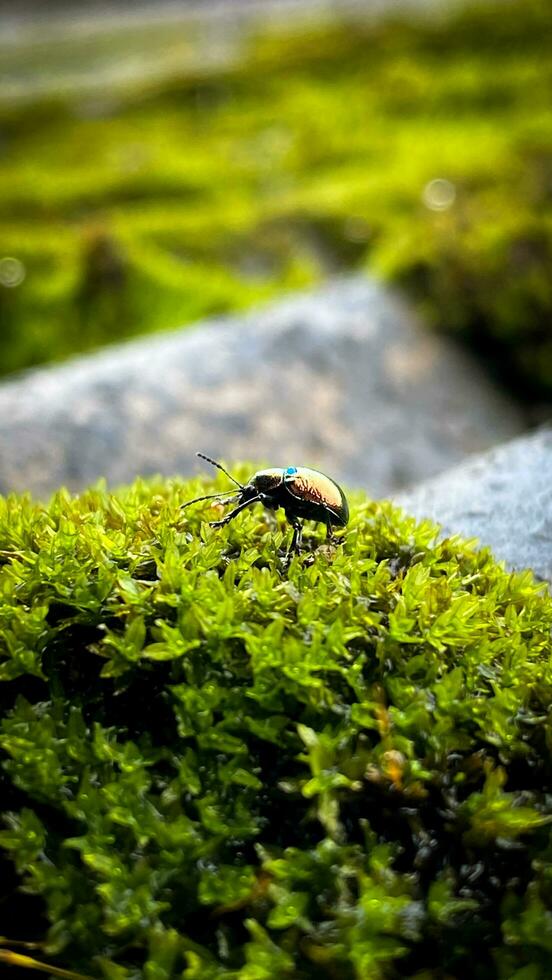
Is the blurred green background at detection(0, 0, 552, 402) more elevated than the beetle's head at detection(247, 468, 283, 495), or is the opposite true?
the blurred green background at detection(0, 0, 552, 402)

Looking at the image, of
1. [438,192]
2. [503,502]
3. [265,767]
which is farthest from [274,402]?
[438,192]

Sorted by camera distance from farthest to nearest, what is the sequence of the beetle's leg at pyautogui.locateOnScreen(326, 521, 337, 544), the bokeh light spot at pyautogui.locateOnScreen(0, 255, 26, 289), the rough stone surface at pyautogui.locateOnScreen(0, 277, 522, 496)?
the bokeh light spot at pyautogui.locateOnScreen(0, 255, 26, 289) < the rough stone surface at pyautogui.locateOnScreen(0, 277, 522, 496) < the beetle's leg at pyautogui.locateOnScreen(326, 521, 337, 544)

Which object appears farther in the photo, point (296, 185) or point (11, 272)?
point (296, 185)

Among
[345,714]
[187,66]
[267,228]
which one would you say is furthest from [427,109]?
[345,714]

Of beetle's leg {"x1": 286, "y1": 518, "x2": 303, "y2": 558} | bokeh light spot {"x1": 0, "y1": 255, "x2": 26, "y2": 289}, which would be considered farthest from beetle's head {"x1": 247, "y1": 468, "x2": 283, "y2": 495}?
bokeh light spot {"x1": 0, "y1": 255, "x2": 26, "y2": 289}

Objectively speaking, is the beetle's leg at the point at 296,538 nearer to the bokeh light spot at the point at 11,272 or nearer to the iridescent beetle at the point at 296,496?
the iridescent beetle at the point at 296,496

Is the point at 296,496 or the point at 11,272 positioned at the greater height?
the point at 11,272

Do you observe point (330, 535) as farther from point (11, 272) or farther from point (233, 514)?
point (11, 272)

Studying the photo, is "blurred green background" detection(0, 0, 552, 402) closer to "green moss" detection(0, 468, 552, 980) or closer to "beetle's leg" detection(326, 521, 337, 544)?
"beetle's leg" detection(326, 521, 337, 544)

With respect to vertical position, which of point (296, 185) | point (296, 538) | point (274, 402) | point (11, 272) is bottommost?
point (296, 538)
